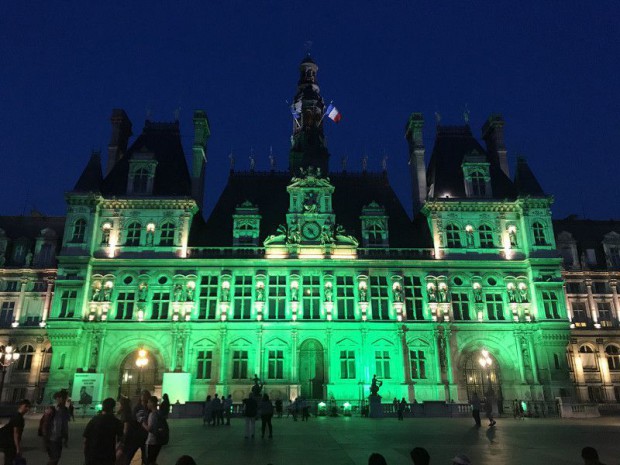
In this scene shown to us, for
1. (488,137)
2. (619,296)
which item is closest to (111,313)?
(488,137)

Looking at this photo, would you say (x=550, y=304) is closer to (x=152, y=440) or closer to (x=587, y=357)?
(x=587, y=357)

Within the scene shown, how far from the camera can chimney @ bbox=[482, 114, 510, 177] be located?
161 feet

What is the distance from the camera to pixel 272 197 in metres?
47.8

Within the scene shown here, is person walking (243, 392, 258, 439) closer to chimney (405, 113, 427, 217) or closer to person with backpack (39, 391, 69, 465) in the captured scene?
person with backpack (39, 391, 69, 465)

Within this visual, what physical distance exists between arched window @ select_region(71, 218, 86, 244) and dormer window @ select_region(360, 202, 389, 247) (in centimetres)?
2320

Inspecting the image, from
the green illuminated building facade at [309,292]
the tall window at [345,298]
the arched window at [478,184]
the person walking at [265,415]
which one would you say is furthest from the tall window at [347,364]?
the person walking at [265,415]

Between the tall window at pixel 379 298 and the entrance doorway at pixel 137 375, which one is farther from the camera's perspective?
the tall window at pixel 379 298

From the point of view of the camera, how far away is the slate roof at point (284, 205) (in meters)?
44.4

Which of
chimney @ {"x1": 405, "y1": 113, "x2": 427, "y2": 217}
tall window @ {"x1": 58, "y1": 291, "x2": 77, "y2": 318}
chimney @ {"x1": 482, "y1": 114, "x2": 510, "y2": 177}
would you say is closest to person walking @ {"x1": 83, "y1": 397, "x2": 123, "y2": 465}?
tall window @ {"x1": 58, "y1": 291, "x2": 77, "y2": 318}

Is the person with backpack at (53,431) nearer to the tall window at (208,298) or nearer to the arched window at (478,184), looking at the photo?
the tall window at (208,298)

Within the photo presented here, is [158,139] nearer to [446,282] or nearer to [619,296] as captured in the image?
[446,282]

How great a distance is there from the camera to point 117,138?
48.6m

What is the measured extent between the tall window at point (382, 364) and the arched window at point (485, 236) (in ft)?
41.5

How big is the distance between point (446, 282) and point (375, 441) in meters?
25.3
